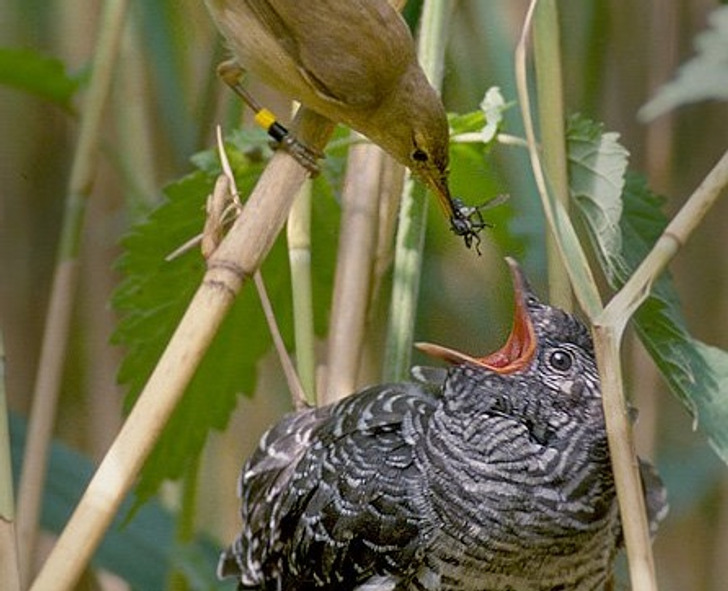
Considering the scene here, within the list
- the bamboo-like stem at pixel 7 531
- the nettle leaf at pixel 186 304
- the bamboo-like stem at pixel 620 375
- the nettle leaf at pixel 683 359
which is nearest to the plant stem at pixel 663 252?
the bamboo-like stem at pixel 620 375

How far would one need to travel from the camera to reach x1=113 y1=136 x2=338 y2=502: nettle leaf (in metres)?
1.56

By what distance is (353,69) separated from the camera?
1394mm

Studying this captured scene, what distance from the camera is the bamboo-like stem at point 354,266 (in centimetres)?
150

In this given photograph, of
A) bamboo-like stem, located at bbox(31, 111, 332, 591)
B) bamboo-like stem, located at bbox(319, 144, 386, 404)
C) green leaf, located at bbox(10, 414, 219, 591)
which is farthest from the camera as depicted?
green leaf, located at bbox(10, 414, 219, 591)

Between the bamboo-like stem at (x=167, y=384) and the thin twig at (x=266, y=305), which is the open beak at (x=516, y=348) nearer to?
the thin twig at (x=266, y=305)

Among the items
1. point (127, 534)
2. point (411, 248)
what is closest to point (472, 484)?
point (411, 248)

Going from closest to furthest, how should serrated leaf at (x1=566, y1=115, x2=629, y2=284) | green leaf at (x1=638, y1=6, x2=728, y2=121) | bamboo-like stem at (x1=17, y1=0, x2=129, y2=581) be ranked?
1. green leaf at (x1=638, y1=6, x2=728, y2=121)
2. serrated leaf at (x1=566, y1=115, x2=629, y2=284)
3. bamboo-like stem at (x1=17, y1=0, x2=129, y2=581)

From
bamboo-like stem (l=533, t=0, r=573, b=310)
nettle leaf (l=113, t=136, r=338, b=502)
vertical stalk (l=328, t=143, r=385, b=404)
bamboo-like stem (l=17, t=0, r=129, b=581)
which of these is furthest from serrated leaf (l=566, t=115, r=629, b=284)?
bamboo-like stem (l=17, t=0, r=129, b=581)

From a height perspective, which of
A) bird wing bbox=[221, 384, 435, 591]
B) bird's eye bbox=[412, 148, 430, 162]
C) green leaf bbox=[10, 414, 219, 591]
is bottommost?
green leaf bbox=[10, 414, 219, 591]

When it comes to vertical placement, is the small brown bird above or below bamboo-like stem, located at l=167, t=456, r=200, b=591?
above

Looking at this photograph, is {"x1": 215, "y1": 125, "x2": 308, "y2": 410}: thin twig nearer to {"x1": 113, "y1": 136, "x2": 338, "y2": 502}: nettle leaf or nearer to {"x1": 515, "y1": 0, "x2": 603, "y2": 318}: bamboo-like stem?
{"x1": 113, "y1": 136, "x2": 338, "y2": 502}: nettle leaf

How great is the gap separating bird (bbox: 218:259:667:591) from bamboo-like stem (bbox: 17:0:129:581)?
0.34m

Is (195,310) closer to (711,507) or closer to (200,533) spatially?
(200,533)

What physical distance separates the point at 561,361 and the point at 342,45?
368mm
